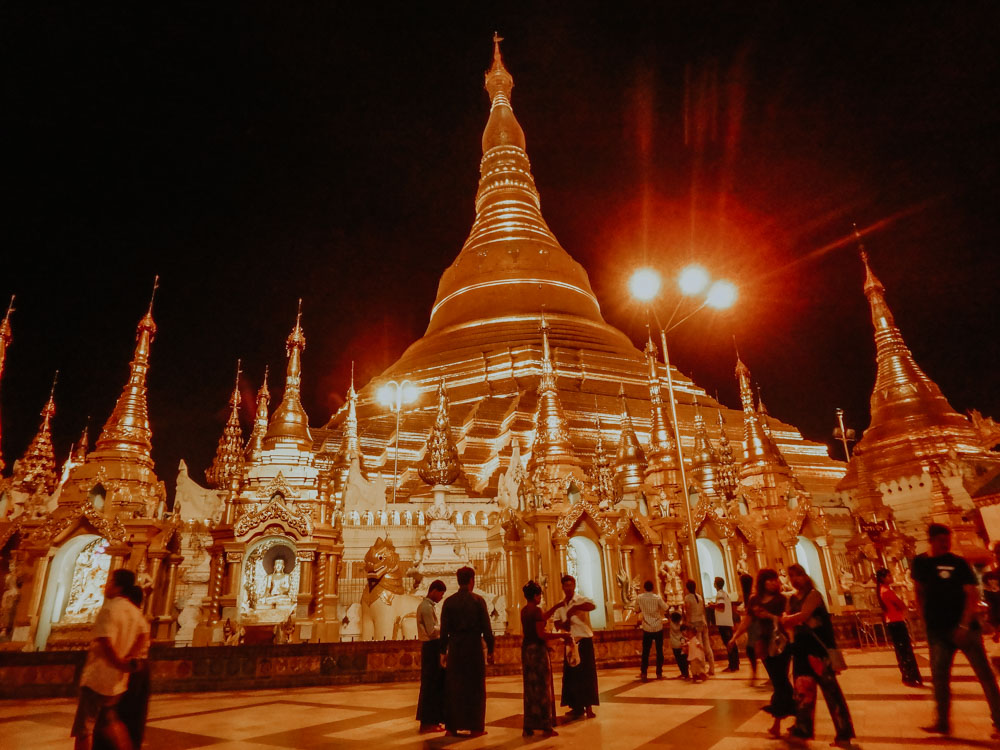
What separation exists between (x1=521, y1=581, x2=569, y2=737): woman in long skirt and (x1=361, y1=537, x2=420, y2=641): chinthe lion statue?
8.22 m

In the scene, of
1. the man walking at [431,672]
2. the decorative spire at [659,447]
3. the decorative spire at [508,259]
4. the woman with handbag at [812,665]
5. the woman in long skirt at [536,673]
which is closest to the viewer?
the woman with handbag at [812,665]

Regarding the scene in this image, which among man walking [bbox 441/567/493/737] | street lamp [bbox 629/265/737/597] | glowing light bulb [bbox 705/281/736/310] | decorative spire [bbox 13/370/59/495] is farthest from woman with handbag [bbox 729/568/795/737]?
decorative spire [bbox 13/370/59/495]

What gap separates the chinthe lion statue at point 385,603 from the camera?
13438 millimetres

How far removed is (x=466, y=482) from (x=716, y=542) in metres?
8.39

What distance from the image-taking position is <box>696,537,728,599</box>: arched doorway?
60.6ft

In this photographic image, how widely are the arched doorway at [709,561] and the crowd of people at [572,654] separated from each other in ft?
42.8

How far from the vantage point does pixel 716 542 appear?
1845 cm

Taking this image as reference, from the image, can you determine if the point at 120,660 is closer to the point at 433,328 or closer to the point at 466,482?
the point at 466,482

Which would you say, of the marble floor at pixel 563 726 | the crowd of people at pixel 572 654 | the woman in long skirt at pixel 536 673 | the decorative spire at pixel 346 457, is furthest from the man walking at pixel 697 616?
the decorative spire at pixel 346 457

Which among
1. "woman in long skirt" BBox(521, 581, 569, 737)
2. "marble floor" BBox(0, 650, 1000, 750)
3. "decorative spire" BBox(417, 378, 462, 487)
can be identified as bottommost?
"marble floor" BBox(0, 650, 1000, 750)

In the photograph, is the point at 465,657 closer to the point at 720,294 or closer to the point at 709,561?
the point at 720,294

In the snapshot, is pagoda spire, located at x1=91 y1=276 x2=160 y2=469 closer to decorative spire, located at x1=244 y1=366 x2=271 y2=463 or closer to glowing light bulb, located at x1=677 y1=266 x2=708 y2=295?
decorative spire, located at x1=244 y1=366 x2=271 y2=463

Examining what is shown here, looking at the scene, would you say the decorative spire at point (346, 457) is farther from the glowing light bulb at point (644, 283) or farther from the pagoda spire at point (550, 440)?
the glowing light bulb at point (644, 283)

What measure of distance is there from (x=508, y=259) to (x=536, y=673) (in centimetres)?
3605
